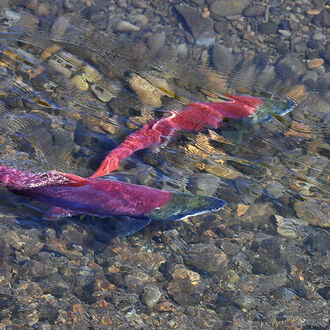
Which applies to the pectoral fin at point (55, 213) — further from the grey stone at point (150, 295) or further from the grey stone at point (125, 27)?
the grey stone at point (125, 27)

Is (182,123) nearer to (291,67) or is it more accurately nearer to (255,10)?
(291,67)

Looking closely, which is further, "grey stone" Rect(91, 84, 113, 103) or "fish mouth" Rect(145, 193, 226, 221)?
"grey stone" Rect(91, 84, 113, 103)

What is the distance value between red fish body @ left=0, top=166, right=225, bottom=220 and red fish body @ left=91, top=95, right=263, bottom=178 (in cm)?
47

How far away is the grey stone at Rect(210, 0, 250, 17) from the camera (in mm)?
7891

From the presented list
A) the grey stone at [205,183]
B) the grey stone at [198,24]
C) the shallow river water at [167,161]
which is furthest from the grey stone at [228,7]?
the grey stone at [205,183]

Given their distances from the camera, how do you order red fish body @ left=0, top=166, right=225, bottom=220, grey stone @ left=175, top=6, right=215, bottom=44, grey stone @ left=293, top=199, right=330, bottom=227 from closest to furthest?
red fish body @ left=0, top=166, right=225, bottom=220
grey stone @ left=293, top=199, right=330, bottom=227
grey stone @ left=175, top=6, right=215, bottom=44

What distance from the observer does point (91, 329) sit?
3814 millimetres

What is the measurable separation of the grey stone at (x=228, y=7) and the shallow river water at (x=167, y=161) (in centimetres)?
3

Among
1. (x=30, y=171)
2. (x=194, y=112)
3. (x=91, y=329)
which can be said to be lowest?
(x=91, y=329)

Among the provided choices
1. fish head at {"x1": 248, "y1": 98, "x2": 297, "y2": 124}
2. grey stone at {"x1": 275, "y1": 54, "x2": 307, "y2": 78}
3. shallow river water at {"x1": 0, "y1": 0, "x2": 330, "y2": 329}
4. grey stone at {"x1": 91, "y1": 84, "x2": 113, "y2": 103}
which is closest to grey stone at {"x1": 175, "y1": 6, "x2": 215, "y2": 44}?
shallow river water at {"x1": 0, "y1": 0, "x2": 330, "y2": 329}

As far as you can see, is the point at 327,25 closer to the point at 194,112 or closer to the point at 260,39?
the point at 260,39

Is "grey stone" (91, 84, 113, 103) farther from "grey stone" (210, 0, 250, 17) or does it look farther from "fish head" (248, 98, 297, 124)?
"grey stone" (210, 0, 250, 17)

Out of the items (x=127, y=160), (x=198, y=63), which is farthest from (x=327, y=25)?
(x=127, y=160)

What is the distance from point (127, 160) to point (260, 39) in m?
3.69
